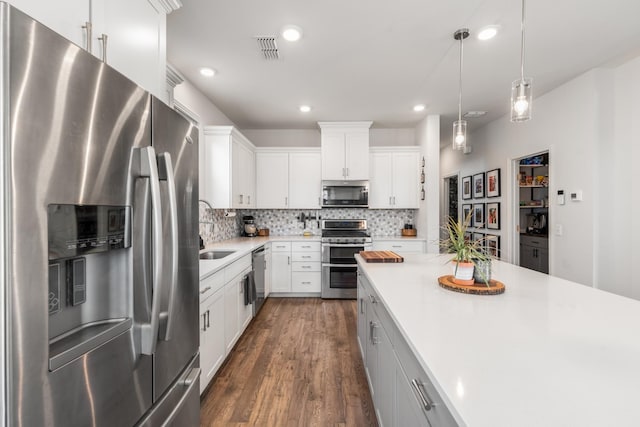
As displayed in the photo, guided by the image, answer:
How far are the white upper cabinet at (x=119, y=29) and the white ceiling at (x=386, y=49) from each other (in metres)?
0.75

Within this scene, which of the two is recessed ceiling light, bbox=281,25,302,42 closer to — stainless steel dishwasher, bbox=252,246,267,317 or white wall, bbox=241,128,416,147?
stainless steel dishwasher, bbox=252,246,267,317

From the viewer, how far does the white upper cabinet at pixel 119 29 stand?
0.91 m

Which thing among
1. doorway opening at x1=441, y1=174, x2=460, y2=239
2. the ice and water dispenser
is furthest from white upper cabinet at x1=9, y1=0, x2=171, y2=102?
doorway opening at x1=441, y1=174, x2=460, y2=239

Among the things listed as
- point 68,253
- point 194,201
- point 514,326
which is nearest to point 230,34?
point 194,201

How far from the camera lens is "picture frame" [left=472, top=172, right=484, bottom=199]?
4875mm

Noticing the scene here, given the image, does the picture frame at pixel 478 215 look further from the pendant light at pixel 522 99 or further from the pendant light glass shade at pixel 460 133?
the pendant light at pixel 522 99

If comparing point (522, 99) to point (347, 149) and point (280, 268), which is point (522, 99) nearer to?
point (347, 149)

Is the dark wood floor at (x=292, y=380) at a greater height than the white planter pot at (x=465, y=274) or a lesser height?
lesser

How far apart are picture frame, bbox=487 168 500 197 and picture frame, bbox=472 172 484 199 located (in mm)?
176

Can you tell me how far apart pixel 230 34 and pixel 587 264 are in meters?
4.04

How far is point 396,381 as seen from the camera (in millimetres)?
1193

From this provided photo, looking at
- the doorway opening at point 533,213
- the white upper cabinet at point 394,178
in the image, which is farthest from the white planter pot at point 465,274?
the doorway opening at point 533,213

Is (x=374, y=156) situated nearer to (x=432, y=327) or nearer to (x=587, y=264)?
(x=587, y=264)

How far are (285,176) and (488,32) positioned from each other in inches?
121
